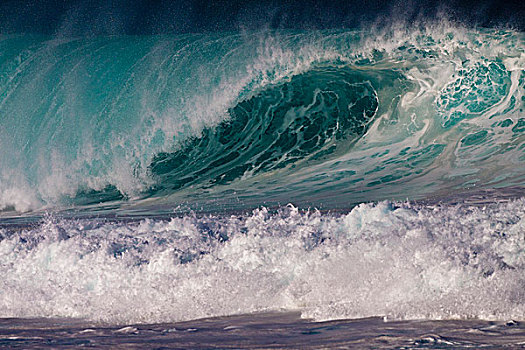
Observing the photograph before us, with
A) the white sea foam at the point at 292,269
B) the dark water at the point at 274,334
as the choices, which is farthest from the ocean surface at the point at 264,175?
the dark water at the point at 274,334

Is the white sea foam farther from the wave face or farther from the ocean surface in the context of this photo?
the wave face

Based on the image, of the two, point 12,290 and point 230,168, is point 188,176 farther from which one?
point 12,290

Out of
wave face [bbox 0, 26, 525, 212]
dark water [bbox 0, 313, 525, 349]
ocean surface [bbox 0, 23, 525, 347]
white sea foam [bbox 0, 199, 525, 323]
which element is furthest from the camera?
wave face [bbox 0, 26, 525, 212]

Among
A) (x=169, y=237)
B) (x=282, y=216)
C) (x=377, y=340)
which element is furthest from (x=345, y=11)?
(x=377, y=340)

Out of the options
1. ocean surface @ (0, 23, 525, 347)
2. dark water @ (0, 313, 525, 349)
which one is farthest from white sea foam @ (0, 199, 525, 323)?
dark water @ (0, 313, 525, 349)

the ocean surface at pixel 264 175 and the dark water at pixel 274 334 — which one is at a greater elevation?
→ the ocean surface at pixel 264 175

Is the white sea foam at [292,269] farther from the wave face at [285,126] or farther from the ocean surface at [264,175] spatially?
the wave face at [285,126]
